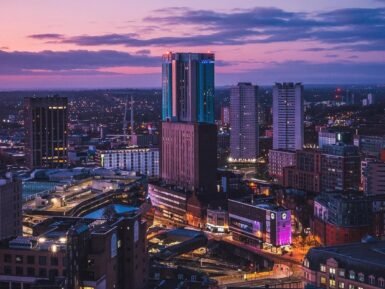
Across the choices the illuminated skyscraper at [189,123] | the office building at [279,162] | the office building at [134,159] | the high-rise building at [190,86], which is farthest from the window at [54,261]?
the high-rise building at [190,86]

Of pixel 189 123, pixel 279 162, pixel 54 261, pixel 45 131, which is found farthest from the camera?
pixel 45 131

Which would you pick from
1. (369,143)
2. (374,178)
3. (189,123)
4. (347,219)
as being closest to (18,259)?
(347,219)

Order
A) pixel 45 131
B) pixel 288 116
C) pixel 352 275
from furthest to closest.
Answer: pixel 288 116 → pixel 45 131 → pixel 352 275

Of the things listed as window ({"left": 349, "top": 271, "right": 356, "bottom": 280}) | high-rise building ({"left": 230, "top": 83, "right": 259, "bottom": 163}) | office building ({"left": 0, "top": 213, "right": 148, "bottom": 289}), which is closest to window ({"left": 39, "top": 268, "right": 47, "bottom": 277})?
office building ({"left": 0, "top": 213, "right": 148, "bottom": 289})

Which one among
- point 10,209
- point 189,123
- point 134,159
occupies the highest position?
point 189,123

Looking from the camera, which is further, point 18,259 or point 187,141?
point 187,141

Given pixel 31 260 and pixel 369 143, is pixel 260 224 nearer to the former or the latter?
pixel 31 260

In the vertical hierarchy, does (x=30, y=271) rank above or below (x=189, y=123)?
below
